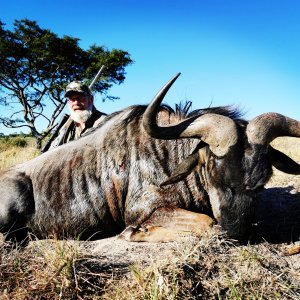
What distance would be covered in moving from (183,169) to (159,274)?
1.35 metres

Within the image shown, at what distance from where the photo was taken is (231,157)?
3.12 metres

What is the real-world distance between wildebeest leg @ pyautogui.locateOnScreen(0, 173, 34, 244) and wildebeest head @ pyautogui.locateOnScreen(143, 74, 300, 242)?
5.42 ft

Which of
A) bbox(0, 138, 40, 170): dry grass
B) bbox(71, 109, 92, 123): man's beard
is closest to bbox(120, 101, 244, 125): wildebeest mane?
bbox(71, 109, 92, 123): man's beard

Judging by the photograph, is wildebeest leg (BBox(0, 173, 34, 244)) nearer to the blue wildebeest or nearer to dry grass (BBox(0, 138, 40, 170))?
the blue wildebeest

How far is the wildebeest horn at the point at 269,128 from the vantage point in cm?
320

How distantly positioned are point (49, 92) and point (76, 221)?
19622 millimetres

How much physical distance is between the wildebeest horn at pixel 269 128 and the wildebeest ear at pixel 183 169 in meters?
0.56

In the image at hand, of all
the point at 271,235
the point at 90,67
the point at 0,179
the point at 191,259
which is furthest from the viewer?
the point at 90,67

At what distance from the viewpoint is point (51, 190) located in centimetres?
412

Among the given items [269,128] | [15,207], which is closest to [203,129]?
[269,128]

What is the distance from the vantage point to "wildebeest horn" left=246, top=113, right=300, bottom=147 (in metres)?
3.20

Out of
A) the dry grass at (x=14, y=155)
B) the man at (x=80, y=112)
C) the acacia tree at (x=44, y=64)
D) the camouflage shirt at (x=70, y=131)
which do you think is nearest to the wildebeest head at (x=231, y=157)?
the man at (x=80, y=112)

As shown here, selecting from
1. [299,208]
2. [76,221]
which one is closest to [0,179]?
[76,221]

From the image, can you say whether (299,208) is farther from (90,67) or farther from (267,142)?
(90,67)
